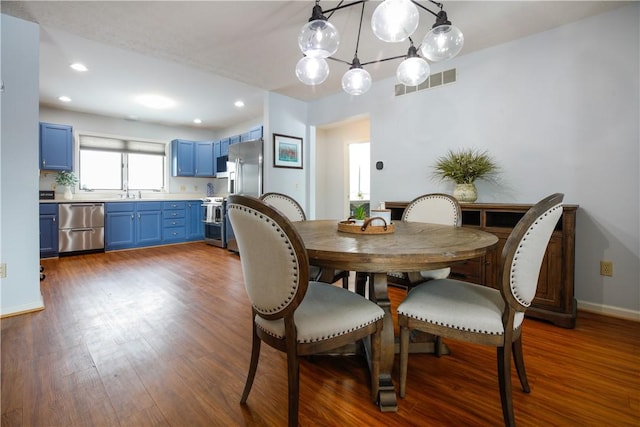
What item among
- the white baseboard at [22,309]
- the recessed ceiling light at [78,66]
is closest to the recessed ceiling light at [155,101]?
the recessed ceiling light at [78,66]

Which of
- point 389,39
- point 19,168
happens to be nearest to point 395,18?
point 389,39

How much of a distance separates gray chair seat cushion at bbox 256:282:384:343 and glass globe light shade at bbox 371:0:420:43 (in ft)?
4.35

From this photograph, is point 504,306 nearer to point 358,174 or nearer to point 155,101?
point 358,174

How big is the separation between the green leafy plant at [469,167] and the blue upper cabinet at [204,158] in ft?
15.7

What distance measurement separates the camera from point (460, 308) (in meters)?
1.25

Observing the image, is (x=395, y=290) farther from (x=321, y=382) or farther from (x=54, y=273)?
(x=54, y=273)

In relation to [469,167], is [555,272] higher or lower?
lower

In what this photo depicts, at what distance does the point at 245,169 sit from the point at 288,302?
12.7 ft

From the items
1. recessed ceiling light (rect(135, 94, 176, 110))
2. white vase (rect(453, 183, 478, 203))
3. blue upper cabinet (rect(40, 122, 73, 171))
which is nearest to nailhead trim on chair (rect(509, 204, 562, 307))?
white vase (rect(453, 183, 478, 203))

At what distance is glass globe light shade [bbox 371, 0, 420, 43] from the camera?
1.41m

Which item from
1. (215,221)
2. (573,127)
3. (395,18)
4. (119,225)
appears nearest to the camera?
(395,18)

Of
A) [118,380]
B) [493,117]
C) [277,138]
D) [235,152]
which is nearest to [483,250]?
[118,380]

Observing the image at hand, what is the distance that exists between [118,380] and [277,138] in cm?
346

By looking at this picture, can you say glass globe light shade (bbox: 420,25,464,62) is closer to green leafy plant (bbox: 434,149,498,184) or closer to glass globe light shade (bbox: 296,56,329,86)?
glass globe light shade (bbox: 296,56,329,86)
